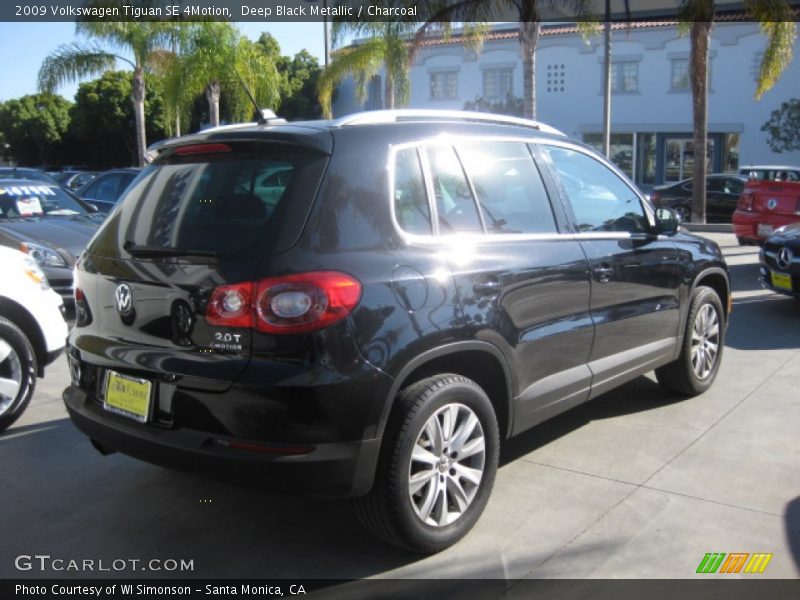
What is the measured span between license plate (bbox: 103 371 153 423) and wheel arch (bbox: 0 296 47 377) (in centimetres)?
198

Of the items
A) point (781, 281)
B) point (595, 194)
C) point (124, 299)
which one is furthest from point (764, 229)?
point (124, 299)

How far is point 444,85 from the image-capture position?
36.8 metres

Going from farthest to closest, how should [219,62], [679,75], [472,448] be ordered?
1. [679,75]
2. [219,62]
3. [472,448]

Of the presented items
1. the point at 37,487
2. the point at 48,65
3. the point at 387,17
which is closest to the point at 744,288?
the point at 37,487

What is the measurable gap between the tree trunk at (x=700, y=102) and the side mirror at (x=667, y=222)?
13.4 meters

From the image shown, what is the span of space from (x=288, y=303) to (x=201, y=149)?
99cm

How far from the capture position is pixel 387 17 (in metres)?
19.5

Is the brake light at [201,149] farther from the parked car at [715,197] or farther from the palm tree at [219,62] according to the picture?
the palm tree at [219,62]

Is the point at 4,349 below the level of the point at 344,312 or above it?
below

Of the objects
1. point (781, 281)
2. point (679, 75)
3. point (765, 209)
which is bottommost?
point (781, 281)

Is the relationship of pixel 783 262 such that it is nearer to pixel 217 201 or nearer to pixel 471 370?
pixel 471 370

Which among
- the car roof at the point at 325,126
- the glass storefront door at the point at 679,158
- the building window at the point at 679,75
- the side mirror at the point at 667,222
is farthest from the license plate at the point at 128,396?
the glass storefront door at the point at 679,158

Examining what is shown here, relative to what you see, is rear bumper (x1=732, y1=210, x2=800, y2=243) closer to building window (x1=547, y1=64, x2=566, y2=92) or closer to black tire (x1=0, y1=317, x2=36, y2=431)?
black tire (x1=0, y1=317, x2=36, y2=431)

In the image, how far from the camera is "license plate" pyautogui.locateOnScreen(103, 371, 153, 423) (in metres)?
3.27
